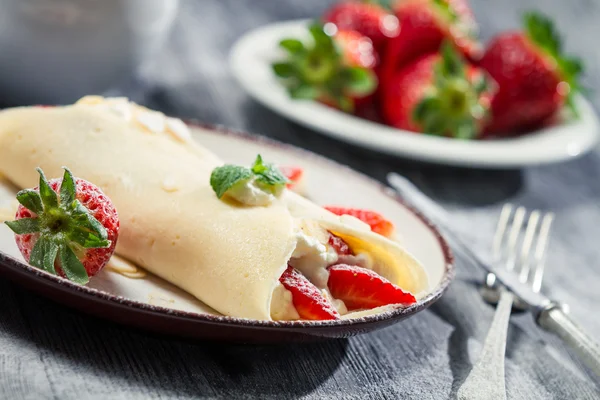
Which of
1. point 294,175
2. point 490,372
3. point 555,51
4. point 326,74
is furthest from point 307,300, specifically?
point 555,51

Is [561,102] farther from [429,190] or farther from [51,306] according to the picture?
[51,306]

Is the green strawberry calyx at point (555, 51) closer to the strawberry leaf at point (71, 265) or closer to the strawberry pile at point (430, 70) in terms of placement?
the strawberry pile at point (430, 70)

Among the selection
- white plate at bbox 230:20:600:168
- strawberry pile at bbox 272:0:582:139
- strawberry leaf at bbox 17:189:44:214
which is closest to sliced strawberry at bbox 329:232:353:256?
strawberry leaf at bbox 17:189:44:214

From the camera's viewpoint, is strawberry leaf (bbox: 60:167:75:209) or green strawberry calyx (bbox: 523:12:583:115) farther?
green strawberry calyx (bbox: 523:12:583:115)

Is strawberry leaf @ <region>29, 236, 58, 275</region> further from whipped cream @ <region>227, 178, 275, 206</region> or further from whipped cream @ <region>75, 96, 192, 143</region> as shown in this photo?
whipped cream @ <region>75, 96, 192, 143</region>

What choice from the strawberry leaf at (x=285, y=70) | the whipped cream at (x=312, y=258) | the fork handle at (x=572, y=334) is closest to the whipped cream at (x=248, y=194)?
the whipped cream at (x=312, y=258)
